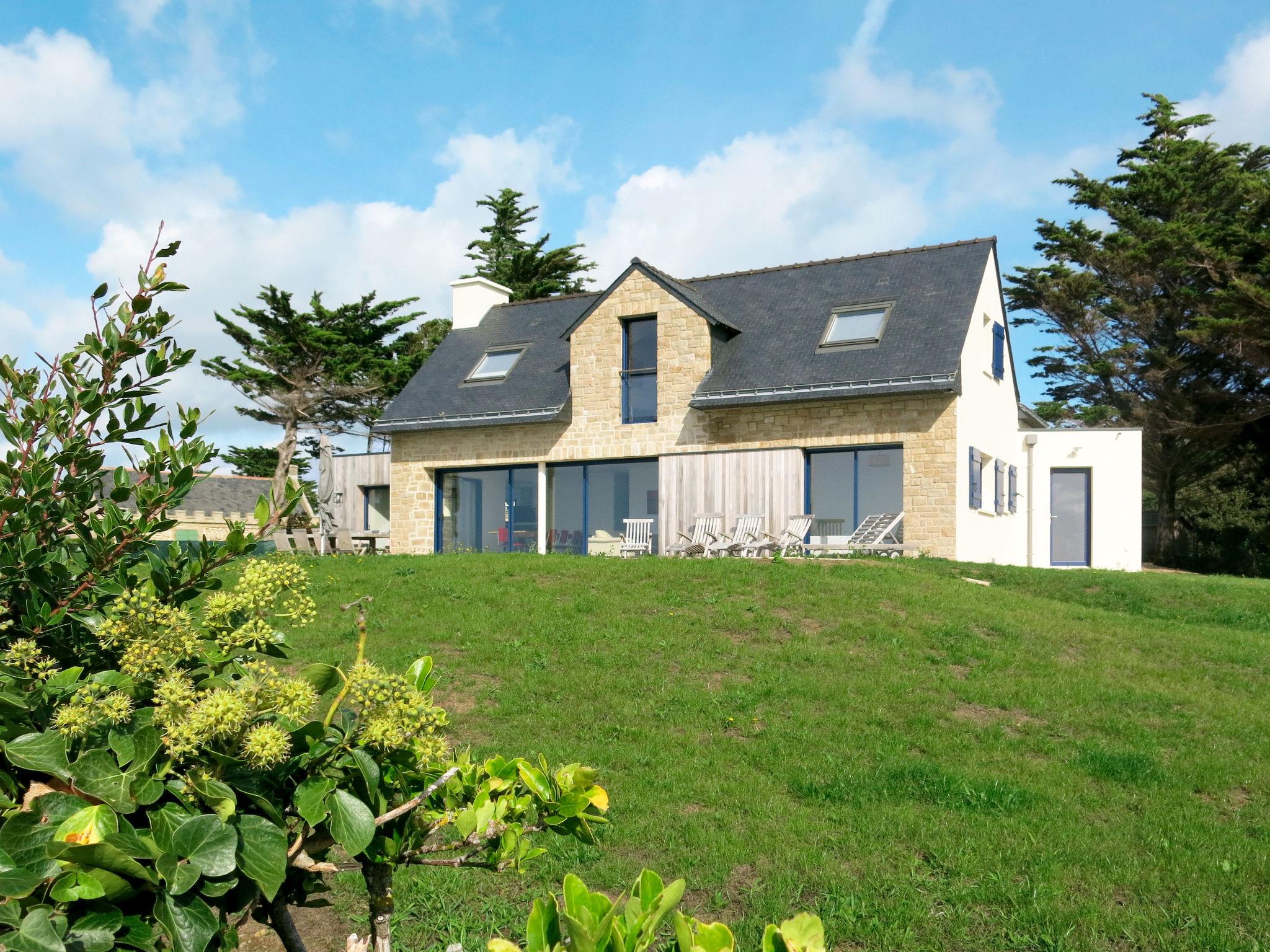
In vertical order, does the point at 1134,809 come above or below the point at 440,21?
below

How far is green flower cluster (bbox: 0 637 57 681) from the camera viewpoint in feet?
5.99

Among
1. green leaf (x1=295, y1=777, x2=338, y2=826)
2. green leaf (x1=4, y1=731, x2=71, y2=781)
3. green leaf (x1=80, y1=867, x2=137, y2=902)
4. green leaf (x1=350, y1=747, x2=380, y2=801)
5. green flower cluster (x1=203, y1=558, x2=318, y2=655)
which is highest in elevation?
green flower cluster (x1=203, y1=558, x2=318, y2=655)

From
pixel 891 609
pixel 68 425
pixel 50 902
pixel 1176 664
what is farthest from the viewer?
pixel 891 609

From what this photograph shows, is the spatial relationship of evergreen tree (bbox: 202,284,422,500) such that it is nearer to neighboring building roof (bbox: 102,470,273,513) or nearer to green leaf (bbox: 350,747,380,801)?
neighboring building roof (bbox: 102,470,273,513)

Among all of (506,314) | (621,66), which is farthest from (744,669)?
(506,314)

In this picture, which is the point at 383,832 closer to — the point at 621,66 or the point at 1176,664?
the point at 621,66

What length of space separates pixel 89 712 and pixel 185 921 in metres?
0.42

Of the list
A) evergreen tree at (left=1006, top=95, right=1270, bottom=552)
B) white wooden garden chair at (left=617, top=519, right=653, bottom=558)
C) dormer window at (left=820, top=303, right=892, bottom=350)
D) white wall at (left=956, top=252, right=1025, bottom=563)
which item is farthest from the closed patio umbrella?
evergreen tree at (left=1006, top=95, right=1270, bottom=552)

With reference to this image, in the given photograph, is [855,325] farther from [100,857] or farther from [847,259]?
[100,857]

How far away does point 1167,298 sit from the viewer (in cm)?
3434

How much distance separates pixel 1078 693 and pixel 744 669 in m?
3.05

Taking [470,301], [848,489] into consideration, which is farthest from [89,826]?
[470,301]

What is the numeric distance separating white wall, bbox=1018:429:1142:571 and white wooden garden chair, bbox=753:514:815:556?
25.9 feet

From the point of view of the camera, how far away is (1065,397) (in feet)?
125
